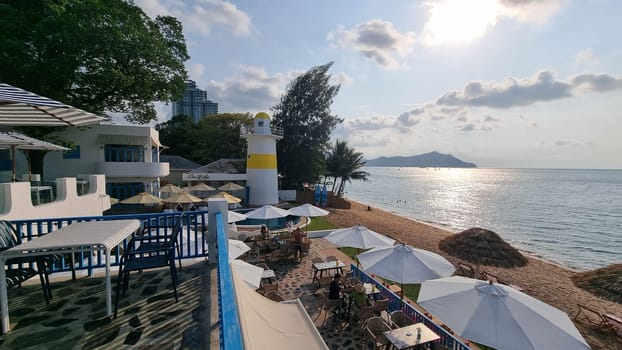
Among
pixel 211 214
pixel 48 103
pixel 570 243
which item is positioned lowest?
pixel 570 243

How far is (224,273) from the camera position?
2.38m

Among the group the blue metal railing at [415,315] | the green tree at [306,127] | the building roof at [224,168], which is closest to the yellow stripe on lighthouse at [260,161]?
the building roof at [224,168]

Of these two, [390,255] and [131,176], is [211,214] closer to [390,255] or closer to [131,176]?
[390,255]

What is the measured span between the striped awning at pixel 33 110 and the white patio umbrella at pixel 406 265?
702 cm

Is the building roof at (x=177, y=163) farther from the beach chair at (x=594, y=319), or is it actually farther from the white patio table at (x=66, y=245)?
the beach chair at (x=594, y=319)

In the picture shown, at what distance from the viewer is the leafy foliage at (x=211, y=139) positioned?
4084 centimetres

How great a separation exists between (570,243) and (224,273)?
1292 inches

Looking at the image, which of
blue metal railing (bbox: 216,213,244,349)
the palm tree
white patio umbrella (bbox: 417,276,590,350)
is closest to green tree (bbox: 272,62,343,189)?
the palm tree

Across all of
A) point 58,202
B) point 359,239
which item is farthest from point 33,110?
point 359,239

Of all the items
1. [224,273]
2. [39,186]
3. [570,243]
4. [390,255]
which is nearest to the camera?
[224,273]

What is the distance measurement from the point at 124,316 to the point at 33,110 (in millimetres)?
3243

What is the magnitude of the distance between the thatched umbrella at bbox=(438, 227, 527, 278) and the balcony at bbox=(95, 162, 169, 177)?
64.9 ft

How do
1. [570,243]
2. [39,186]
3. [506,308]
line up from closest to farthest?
[506,308] → [39,186] → [570,243]

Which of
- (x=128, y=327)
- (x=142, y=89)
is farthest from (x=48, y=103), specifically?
(x=142, y=89)
